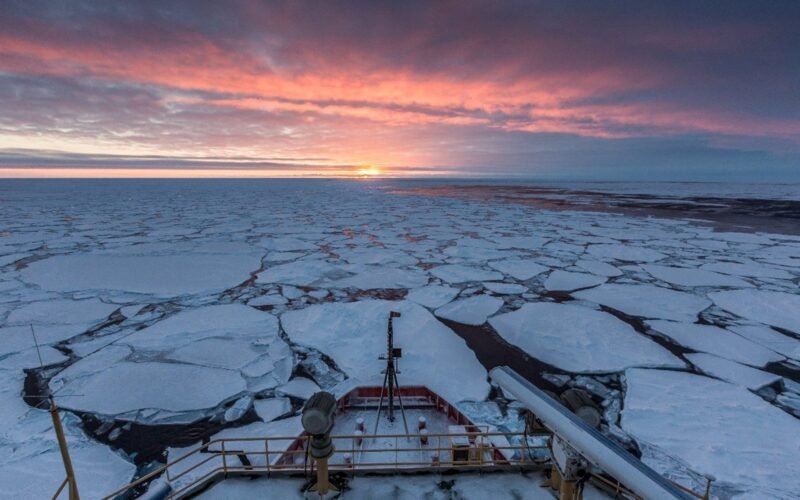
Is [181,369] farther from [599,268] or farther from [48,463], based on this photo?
[599,268]

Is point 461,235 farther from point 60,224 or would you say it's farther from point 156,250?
point 60,224

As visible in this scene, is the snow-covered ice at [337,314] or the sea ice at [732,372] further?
the sea ice at [732,372]

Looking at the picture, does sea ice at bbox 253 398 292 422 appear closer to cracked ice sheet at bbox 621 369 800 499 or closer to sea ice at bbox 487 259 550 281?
cracked ice sheet at bbox 621 369 800 499

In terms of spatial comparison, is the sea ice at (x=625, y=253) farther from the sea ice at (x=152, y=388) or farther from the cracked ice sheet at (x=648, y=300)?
the sea ice at (x=152, y=388)

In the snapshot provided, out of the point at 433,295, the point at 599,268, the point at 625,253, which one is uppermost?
the point at 625,253

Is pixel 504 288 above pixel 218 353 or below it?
above

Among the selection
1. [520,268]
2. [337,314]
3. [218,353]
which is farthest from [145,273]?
[520,268]

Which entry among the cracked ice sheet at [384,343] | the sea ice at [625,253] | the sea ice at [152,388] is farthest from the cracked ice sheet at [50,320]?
the sea ice at [625,253]
